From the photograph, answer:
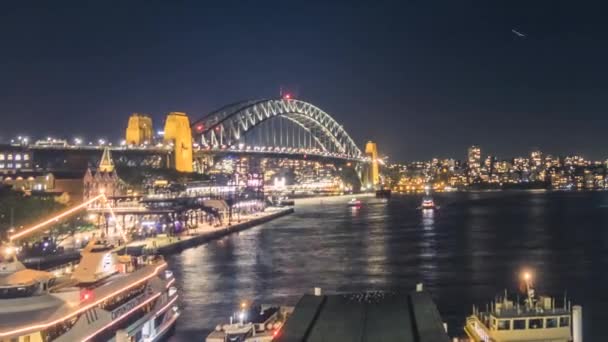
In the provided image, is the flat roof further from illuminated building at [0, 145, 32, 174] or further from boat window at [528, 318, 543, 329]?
illuminated building at [0, 145, 32, 174]

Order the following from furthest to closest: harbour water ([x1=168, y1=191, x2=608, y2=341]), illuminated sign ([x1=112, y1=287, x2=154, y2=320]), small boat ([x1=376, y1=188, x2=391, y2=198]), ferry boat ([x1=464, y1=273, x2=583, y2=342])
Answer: small boat ([x1=376, y1=188, x2=391, y2=198]) → harbour water ([x1=168, y1=191, x2=608, y2=341]) → illuminated sign ([x1=112, y1=287, x2=154, y2=320]) → ferry boat ([x1=464, y1=273, x2=583, y2=342])

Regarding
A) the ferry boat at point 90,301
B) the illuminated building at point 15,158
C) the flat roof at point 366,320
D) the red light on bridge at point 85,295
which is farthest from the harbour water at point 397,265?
the illuminated building at point 15,158

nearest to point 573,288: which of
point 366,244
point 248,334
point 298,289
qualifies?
point 298,289

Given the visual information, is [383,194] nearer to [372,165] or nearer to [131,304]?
[372,165]

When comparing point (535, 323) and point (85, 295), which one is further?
point (85, 295)

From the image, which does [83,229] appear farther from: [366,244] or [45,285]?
[45,285]

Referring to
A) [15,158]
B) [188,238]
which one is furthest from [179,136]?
[188,238]

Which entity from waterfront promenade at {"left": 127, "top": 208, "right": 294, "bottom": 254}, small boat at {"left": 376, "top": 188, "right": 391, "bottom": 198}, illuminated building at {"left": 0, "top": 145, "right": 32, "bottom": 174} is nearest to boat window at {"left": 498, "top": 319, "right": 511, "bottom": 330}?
waterfront promenade at {"left": 127, "top": 208, "right": 294, "bottom": 254}
